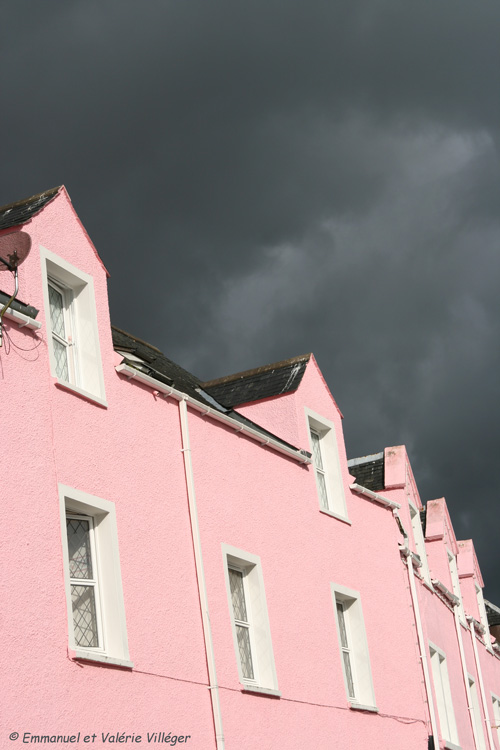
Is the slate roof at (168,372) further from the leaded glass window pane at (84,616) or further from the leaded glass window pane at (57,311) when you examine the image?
the leaded glass window pane at (84,616)

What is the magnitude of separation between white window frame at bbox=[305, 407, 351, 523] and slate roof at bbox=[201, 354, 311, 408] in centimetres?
73

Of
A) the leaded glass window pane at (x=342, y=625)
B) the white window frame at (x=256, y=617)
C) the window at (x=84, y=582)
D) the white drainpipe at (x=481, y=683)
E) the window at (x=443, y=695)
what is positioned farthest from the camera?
the white drainpipe at (x=481, y=683)

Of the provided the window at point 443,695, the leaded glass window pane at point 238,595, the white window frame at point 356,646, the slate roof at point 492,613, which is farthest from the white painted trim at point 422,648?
the slate roof at point 492,613

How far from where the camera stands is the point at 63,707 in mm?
10445

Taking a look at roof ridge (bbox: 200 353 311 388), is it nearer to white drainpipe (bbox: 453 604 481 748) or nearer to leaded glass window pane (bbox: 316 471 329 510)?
leaded glass window pane (bbox: 316 471 329 510)

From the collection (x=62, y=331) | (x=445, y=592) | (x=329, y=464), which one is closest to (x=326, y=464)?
(x=329, y=464)

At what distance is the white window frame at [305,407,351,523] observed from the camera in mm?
19453

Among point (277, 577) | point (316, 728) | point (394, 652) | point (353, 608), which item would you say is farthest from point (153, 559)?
point (394, 652)

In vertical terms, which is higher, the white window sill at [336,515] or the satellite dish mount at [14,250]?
the satellite dish mount at [14,250]

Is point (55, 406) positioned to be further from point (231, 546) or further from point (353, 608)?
point (353, 608)

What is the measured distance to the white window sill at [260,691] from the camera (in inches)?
551

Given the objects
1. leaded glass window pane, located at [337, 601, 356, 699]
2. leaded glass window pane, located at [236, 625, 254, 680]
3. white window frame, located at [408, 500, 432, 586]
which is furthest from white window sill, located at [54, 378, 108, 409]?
white window frame, located at [408, 500, 432, 586]

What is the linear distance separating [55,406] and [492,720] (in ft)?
74.5

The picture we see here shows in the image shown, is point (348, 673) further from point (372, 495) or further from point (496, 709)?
point (496, 709)
